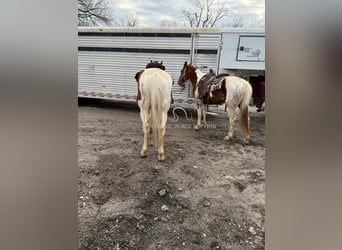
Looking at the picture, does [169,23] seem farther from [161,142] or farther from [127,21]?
[161,142]

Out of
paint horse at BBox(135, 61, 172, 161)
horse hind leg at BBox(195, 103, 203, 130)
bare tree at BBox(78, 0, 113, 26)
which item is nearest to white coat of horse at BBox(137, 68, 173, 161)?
paint horse at BBox(135, 61, 172, 161)

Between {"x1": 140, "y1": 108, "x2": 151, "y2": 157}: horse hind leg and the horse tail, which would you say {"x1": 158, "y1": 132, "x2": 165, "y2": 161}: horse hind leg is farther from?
the horse tail

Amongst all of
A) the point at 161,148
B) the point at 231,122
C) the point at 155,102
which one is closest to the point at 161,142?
the point at 161,148

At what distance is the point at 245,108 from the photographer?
0.79 metres

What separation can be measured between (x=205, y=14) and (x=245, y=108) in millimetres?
358

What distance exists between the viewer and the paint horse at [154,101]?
2.62 ft

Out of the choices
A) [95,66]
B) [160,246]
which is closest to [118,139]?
[95,66]

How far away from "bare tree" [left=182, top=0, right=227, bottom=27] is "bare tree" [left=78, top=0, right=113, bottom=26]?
0.87 ft

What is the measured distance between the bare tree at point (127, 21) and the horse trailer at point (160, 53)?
0.06 feet

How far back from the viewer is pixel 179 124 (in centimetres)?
79
